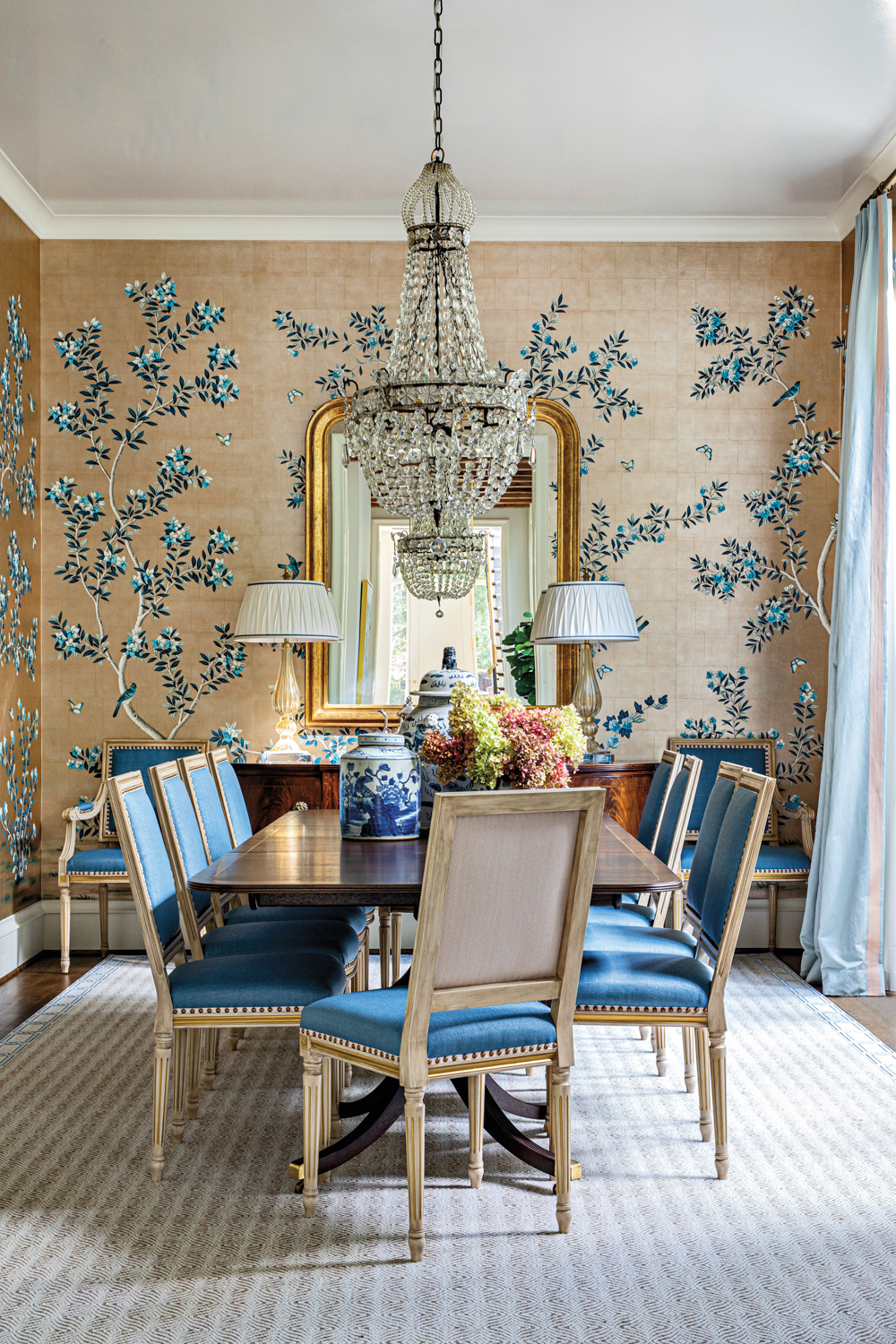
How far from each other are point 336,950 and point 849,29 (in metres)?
3.28

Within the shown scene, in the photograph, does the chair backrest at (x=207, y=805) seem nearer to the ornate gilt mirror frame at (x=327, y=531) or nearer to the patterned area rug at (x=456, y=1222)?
the patterned area rug at (x=456, y=1222)

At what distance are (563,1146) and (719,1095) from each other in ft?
1.48

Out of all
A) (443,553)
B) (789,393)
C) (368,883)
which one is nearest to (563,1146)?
(368,883)

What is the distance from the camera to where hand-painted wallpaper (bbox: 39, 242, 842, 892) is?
4.68 metres

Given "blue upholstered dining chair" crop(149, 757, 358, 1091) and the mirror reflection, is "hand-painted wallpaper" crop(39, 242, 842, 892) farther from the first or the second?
"blue upholstered dining chair" crop(149, 757, 358, 1091)

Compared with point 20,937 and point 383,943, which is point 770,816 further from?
point 20,937

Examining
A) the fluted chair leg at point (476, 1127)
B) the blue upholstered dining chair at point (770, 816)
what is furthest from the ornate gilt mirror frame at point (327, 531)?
the fluted chair leg at point (476, 1127)

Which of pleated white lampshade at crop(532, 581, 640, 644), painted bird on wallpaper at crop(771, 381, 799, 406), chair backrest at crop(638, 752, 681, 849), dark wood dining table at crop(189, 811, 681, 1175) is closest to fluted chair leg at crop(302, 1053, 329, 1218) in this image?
dark wood dining table at crop(189, 811, 681, 1175)

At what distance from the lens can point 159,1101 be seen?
241 centimetres

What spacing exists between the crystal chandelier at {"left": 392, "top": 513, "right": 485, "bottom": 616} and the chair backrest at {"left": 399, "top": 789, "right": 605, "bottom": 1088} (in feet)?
4.34

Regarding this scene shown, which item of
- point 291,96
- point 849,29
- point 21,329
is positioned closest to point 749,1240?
point 849,29

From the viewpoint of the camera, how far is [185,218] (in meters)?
4.64

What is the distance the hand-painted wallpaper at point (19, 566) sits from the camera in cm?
426

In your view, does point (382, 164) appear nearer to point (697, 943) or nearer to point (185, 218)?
point (185, 218)
